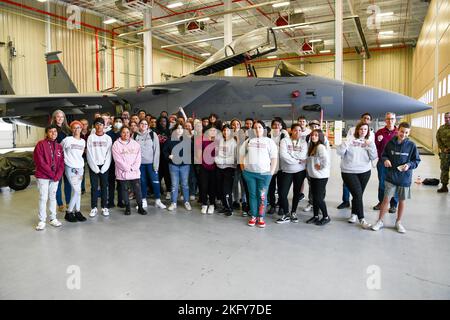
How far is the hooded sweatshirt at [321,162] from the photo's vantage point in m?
4.55

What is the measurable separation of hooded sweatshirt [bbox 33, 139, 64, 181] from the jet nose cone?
247 inches

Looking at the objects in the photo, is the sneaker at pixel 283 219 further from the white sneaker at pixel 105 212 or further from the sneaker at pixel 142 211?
the white sneaker at pixel 105 212

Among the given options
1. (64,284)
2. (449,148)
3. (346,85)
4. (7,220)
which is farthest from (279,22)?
(64,284)

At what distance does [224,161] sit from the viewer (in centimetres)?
507

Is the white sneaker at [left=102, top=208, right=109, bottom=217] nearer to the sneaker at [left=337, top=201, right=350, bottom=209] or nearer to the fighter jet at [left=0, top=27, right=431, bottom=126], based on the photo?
the fighter jet at [left=0, top=27, right=431, bottom=126]

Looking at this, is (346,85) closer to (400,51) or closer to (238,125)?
(238,125)

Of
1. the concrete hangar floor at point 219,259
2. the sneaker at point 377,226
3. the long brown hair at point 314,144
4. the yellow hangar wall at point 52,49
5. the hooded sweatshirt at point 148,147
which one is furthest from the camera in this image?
the yellow hangar wall at point 52,49

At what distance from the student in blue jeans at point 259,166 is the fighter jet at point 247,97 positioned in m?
3.19

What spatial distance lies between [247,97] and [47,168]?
5032mm

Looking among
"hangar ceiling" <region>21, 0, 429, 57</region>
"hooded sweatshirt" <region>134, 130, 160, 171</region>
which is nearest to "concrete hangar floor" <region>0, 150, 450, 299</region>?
"hooded sweatshirt" <region>134, 130, 160, 171</region>

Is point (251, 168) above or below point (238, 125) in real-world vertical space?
below

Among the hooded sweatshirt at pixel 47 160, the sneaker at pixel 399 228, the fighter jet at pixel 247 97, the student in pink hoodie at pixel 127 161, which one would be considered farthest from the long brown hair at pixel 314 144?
the hooded sweatshirt at pixel 47 160

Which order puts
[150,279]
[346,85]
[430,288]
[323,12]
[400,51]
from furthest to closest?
[400,51]
[323,12]
[346,85]
[150,279]
[430,288]

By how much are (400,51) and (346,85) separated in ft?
92.4
